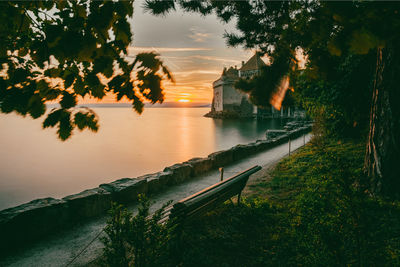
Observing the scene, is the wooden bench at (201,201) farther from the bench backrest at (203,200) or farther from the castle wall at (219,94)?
the castle wall at (219,94)

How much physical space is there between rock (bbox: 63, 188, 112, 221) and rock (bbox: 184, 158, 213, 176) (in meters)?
3.63

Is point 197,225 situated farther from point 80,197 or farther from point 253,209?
point 80,197

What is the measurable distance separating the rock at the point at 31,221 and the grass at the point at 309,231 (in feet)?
8.29

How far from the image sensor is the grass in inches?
97.1

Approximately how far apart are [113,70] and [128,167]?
19.1m

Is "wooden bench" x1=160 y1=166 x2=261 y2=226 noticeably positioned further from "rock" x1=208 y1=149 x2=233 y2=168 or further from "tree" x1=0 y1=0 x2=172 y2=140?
"rock" x1=208 y1=149 x2=233 y2=168

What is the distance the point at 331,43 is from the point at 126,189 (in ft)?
17.3

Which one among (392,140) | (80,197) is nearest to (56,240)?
(80,197)

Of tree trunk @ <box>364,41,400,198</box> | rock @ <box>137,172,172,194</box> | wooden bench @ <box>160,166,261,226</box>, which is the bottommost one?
rock @ <box>137,172,172,194</box>

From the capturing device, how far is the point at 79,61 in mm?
1664

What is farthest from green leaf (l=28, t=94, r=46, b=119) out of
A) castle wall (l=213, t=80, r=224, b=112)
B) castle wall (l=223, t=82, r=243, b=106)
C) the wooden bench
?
castle wall (l=223, t=82, r=243, b=106)

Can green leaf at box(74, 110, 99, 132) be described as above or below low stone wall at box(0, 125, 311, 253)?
above

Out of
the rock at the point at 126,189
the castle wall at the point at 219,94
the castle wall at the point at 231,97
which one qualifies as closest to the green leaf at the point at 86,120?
the rock at the point at 126,189

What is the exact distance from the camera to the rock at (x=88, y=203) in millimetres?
4652
